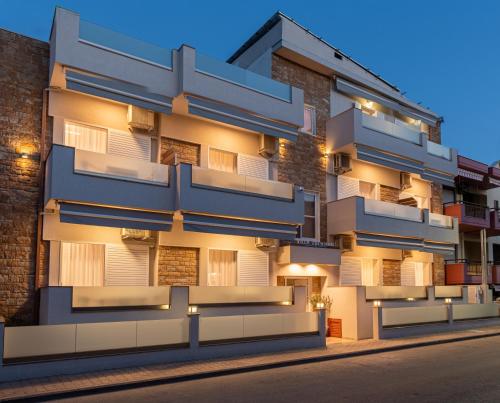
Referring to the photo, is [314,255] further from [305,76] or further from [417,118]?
[417,118]

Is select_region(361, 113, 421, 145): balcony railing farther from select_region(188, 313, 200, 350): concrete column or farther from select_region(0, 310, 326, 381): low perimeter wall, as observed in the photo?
select_region(188, 313, 200, 350): concrete column

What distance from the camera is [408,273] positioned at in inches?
984

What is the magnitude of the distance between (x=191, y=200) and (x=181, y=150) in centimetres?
250

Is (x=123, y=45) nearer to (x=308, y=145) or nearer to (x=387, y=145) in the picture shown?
(x=308, y=145)

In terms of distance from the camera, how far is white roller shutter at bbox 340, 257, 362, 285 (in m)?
21.8

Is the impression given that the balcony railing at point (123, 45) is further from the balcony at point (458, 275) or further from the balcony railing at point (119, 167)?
the balcony at point (458, 275)

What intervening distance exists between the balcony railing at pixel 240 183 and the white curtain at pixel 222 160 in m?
1.71

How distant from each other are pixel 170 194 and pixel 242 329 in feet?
14.8

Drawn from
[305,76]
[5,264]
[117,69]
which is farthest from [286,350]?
[305,76]

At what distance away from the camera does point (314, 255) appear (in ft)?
64.2

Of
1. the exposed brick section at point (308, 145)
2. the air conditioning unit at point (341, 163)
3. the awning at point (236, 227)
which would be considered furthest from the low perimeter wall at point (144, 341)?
the air conditioning unit at point (341, 163)

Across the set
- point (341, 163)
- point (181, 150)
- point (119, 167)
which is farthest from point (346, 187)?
point (119, 167)

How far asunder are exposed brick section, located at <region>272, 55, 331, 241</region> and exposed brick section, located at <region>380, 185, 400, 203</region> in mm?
3958

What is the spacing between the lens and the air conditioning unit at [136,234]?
50.9 ft
